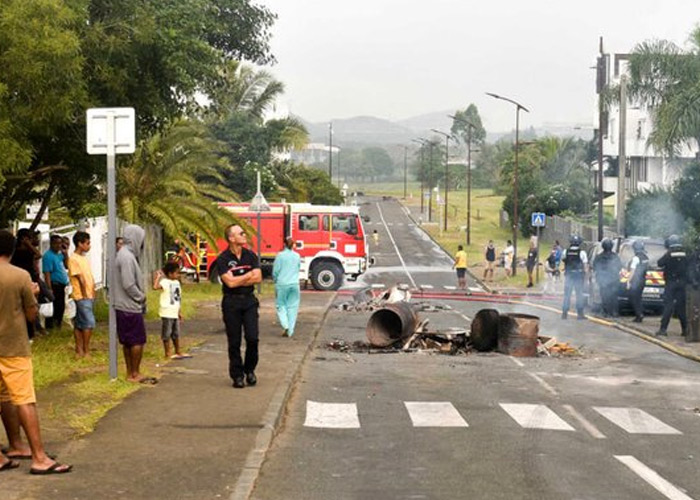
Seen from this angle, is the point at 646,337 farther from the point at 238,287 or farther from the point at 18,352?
the point at 18,352

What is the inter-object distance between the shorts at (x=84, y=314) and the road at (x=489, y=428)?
2.90m

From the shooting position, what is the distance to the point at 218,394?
12891 mm

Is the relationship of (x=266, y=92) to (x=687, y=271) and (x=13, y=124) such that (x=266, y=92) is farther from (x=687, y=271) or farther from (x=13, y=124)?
(x=13, y=124)

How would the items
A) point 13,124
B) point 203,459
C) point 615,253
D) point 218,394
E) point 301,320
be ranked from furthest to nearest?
point 615,253 → point 301,320 → point 13,124 → point 218,394 → point 203,459

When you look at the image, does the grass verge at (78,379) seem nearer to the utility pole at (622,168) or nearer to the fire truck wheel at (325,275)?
the fire truck wheel at (325,275)

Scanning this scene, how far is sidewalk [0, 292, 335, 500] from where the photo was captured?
27.0 ft

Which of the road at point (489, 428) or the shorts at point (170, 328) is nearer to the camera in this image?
the road at point (489, 428)

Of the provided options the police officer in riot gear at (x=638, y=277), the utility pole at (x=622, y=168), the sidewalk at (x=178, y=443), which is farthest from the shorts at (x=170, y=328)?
the utility pole at (x=622, y=168)

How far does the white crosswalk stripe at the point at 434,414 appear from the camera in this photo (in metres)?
11.6

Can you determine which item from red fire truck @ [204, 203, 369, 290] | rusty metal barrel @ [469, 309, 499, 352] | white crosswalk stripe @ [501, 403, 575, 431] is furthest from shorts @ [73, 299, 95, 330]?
red fire truck @ [204, 203, 369, 290]

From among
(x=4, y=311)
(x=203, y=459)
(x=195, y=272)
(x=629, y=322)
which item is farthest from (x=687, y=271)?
(x=195, y=272)

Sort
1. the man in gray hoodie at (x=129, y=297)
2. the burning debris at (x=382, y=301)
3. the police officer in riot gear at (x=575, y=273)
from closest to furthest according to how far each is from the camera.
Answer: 1. the man in gray hoodie at (x=129, y=297)
2. the police officer in riot gear at (x=575, y=273)
3. the burning debris at (x=382, y=301)

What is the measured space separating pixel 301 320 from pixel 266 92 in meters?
42.4

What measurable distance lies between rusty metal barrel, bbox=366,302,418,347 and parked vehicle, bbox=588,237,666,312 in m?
9.34
